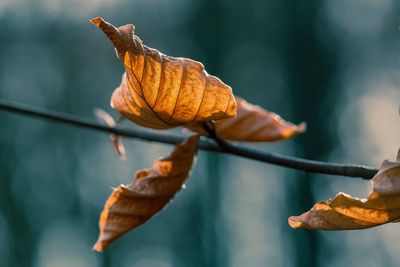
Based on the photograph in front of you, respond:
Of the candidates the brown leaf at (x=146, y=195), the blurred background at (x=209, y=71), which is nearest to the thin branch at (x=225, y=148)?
the brown leaf at (x=146, y=195)

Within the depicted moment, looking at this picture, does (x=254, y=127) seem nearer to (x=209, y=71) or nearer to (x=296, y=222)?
(x=296, y=222)

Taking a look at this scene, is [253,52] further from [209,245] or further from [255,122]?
[255,122]

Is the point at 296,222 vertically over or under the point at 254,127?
under

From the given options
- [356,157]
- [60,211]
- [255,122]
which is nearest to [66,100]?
[60,211]

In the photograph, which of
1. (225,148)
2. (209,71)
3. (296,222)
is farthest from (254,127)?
(209,71)

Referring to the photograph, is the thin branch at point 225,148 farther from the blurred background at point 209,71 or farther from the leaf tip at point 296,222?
the blurred background at point 209,71

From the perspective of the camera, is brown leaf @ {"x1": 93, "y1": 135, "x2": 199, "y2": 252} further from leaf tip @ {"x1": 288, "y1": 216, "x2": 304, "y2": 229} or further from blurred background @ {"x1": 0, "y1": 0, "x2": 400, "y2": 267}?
blurred background @ {"x1": 0, "y1": 0, "x2": 400, "y2": 267}

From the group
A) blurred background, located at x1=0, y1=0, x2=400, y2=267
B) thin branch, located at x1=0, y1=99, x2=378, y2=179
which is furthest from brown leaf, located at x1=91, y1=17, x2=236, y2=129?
blurred background, located at x1=0, y1=0, x2=400, y2=267
